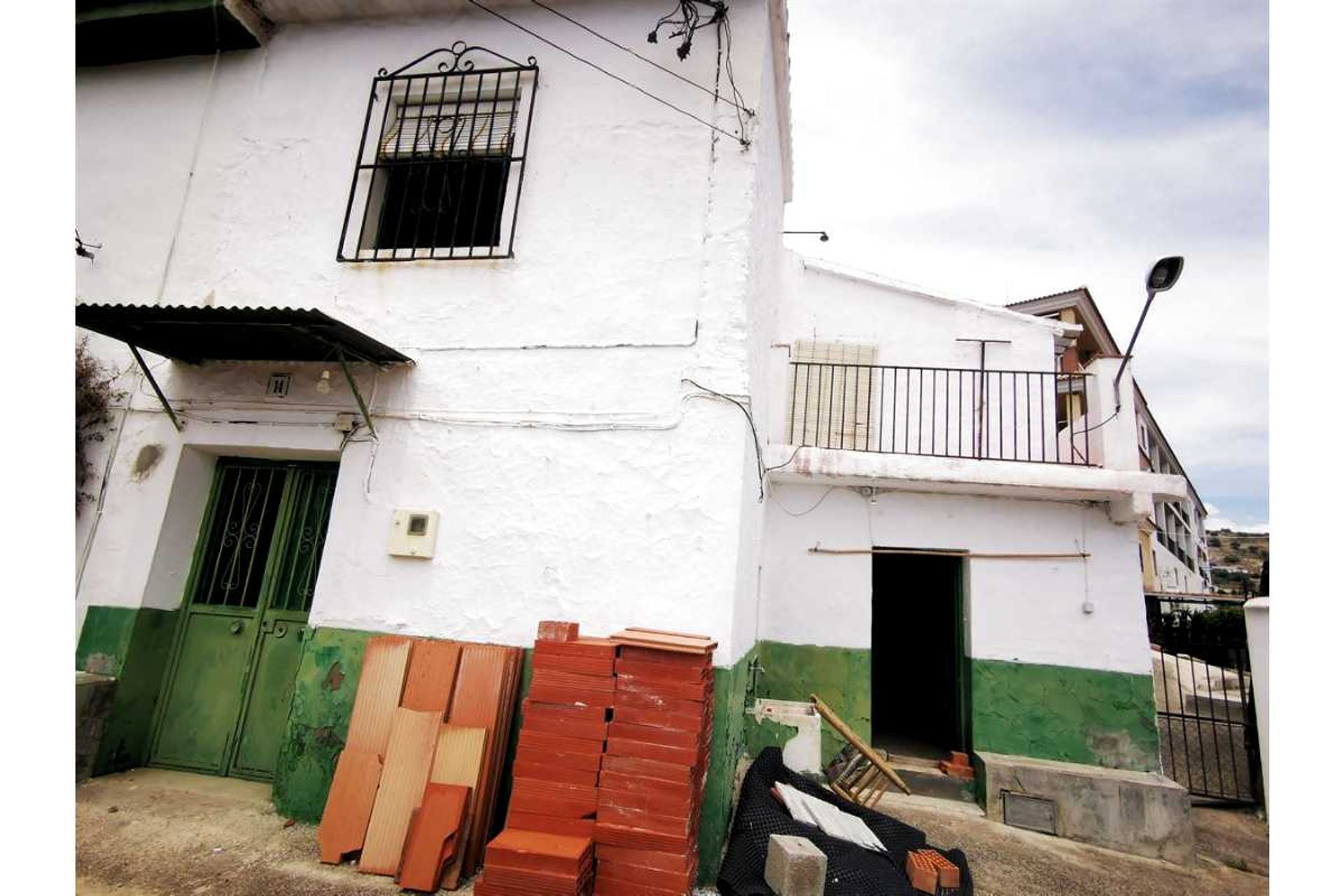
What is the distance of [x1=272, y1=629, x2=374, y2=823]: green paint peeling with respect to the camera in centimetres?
409

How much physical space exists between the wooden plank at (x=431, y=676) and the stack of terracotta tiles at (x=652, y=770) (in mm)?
1217

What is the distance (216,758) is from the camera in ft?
15.2

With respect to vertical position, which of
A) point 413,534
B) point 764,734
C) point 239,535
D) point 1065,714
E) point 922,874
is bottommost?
point 922,874

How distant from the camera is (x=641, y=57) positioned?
505 centimetres

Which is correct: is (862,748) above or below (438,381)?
below

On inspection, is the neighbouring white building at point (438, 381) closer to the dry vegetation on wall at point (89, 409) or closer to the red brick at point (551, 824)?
the dry vegetation on wall at point (89, 409)

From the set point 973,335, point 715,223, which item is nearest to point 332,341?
point 715,223

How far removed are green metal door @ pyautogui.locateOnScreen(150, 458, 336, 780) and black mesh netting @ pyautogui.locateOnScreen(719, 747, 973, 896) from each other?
3.46 meters

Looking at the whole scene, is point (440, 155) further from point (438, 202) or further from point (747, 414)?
point (747, 414)

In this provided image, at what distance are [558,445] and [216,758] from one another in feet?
11.5

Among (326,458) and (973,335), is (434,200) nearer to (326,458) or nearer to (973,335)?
(326,458)

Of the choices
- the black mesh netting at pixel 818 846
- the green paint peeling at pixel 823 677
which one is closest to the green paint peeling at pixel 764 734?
the black mesh netting at pixel 818 846

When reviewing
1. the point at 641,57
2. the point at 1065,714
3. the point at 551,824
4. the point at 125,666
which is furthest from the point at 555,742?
the point at 1065,714

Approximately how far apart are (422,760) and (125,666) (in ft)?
8.65
